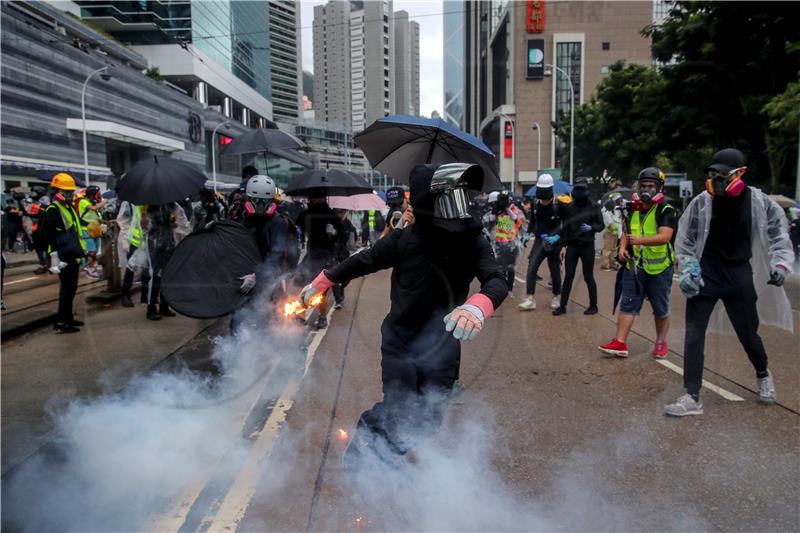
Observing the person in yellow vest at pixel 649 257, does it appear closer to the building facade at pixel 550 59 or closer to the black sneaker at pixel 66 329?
the black sneaker at pixel 66 329

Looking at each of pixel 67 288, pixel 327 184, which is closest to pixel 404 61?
pixel 327 184

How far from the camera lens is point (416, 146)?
5191 mm

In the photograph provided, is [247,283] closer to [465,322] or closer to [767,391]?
[465,322]

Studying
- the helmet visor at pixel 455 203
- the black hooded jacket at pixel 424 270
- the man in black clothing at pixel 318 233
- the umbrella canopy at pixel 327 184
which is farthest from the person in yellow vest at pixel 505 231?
the helmet visor at pixel 455 203

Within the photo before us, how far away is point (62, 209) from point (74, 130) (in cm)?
3192

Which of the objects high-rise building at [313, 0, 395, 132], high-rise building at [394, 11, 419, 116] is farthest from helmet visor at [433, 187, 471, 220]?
high-rise building at [394, 11, 419, 116]

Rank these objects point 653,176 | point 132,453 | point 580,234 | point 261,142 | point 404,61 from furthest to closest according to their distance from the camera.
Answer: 1. point 404,61
2. point 261,142
3. point 580,234
4. point 653,176
5. point 132,453

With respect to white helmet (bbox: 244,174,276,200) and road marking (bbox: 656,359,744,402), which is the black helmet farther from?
white helmet (bbox: 244,174,276,200)

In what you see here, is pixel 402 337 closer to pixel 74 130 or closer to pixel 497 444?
pixel 497 444

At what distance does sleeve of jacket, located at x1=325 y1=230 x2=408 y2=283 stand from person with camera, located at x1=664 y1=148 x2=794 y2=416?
7.99 feet

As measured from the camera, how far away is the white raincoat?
4.30 meters

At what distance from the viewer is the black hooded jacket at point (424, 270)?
9.66 feet

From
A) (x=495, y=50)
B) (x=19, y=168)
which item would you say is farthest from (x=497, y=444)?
(x=495, y=50)

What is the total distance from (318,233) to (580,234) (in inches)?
138
